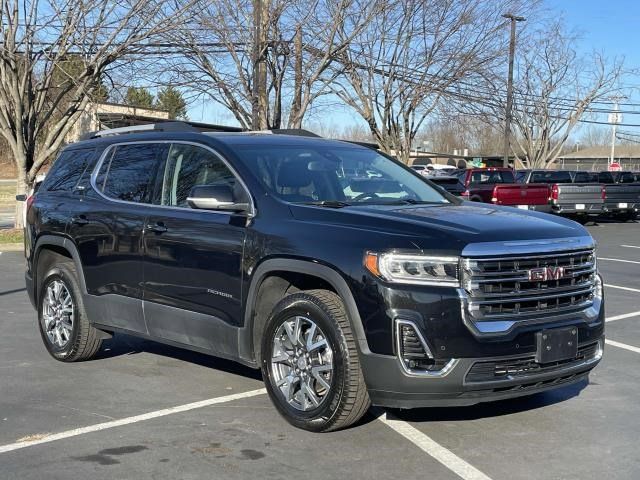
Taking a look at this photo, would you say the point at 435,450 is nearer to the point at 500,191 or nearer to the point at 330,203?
the point at 330,203

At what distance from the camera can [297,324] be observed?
4926mm

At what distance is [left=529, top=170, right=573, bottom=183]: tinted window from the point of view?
27.5 metres

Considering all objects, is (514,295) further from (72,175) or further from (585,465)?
(72,175)

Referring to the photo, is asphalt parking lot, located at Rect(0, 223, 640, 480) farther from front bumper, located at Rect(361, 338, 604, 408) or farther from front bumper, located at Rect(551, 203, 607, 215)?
front bumper, located at Rect(551, 203, 607, 215)

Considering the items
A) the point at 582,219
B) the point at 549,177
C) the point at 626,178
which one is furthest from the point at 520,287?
the point at 626,178

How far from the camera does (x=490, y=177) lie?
2575 centimetres

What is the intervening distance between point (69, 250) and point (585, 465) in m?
4.40

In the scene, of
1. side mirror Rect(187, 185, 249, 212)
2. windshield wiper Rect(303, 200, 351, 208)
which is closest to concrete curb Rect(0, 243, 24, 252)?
side mirror Rect(187, 185, 249, 212)

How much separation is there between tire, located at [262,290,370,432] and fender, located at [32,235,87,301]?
7.38ft

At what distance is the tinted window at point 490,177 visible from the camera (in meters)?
25.3

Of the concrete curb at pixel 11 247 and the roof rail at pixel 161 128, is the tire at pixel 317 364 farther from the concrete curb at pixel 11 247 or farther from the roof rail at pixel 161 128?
the concrete curb at pixel 11 247

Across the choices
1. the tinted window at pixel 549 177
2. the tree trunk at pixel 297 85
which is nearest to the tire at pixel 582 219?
the tinted window at pixel 549 177

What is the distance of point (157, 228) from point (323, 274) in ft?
5.42

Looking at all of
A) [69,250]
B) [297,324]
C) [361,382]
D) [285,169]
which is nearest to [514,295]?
[361,382]
